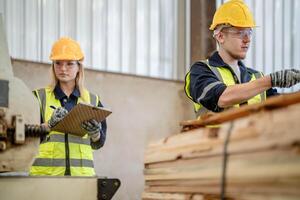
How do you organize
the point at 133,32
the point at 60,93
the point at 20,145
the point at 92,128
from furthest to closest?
the point at 133,32 → the point at 60,93 → the point at 92,128 → the point at 20,145

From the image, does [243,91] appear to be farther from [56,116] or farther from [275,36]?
[275,36]

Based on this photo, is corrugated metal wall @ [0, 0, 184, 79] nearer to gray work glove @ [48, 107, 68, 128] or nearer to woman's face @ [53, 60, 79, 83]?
woman's face @ [53, 60, 79, 83]

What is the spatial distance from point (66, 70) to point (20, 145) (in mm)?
1554

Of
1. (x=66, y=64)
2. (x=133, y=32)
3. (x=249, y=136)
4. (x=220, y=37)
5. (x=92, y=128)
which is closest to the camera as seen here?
(x=249, y=136)

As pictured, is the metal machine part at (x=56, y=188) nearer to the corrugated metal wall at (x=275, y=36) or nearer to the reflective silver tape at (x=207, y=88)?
the reflective silver tape at (x=207, y=88)

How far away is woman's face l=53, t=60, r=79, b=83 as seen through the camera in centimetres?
360

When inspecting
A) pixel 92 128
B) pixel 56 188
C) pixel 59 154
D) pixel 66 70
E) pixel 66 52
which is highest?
pixel 66 52

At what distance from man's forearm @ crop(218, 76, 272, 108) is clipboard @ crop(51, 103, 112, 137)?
858mm

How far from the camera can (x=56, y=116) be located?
10.5ft

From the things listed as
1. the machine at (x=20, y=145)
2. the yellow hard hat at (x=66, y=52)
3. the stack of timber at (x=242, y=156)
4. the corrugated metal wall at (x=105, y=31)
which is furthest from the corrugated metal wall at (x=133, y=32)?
the stack of timber at (x=242, y=156)

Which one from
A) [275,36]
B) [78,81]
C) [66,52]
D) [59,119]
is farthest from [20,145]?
[275,36]

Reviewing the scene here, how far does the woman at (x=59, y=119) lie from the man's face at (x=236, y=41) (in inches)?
39.3

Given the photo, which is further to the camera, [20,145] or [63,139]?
[63,139]

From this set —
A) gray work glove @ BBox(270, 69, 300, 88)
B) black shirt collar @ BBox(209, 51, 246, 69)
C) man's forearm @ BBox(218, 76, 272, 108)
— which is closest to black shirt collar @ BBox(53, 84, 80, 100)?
black shirt collar @ BBox(209, 51, 246, 69)
